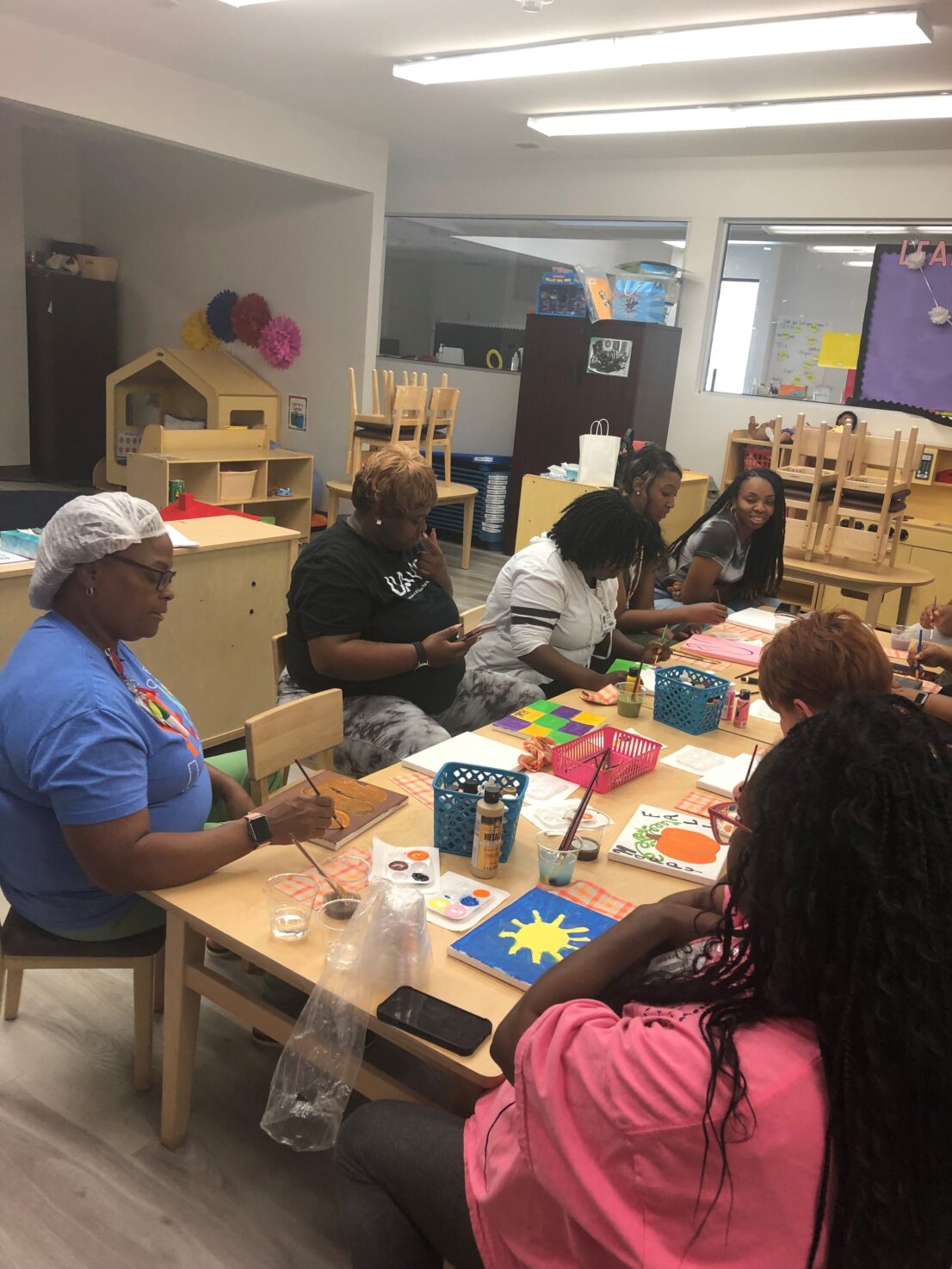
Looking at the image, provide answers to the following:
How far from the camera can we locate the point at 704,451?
6.88 metres

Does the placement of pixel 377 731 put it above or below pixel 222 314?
below

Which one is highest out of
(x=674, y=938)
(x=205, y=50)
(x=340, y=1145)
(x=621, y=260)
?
(x=205, y=50)

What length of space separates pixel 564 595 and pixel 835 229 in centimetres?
471

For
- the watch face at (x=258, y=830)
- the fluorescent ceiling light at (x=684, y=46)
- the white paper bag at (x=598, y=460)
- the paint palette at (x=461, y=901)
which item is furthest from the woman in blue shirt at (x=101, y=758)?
the white paper bag at (x=598, y=460)

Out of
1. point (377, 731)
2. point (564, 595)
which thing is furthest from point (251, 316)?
point (377, 731)

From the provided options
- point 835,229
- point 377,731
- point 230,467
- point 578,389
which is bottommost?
point 377,731

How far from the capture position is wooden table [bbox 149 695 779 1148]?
1356 millimetres

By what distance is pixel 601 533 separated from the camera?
2.93 meters

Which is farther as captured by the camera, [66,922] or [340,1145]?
[66,922]

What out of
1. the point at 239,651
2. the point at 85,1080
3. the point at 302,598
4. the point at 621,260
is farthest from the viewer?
the point at 621,260

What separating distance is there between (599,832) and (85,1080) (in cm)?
118

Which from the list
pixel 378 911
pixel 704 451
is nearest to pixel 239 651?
pixel 378 911

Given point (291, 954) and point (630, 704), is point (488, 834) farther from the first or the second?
point (630, 704)

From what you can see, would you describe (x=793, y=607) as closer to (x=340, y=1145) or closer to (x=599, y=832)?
(x=599, y=832)
